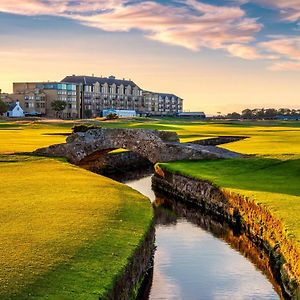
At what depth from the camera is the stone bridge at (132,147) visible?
56.9 metres

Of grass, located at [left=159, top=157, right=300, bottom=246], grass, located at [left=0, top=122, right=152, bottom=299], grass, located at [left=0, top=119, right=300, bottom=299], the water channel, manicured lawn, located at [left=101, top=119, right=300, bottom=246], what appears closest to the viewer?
grass, located at [left=0, top=122, right=152, bottom=299]

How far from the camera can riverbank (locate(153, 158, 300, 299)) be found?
2422 centimetres

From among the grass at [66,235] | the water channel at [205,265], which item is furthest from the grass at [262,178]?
the grass at [66,235]

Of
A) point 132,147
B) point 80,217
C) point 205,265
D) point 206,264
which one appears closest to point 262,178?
point 206,264

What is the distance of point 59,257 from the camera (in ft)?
63.3

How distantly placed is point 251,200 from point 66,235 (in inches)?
544

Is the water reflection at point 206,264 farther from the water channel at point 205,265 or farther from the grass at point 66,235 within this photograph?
the grass at point 66,235

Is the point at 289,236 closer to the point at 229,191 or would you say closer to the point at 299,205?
the point at 299,205

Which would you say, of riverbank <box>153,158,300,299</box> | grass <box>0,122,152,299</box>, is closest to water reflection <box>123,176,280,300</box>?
riverbank <box>153,158,300,299</box>

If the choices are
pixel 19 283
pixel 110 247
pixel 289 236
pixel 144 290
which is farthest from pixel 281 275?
pixel 19 283

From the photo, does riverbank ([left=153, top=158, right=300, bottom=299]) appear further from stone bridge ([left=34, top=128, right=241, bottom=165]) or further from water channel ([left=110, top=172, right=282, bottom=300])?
stone bridge ([left=34, top=128, right=241, bottom=165])

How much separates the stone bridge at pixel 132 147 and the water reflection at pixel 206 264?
768 inches

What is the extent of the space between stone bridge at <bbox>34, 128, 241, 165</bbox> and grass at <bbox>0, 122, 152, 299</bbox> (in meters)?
17.7

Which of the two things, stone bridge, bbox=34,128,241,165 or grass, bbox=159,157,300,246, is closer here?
grass, bbox=159,157,300,246
